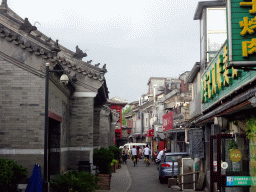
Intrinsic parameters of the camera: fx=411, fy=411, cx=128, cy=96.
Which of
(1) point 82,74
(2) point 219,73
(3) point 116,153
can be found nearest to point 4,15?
(1) point 82,74

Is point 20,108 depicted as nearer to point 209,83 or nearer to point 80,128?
point 209,83

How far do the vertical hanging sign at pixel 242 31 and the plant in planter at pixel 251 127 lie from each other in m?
2.75

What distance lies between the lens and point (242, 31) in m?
8.00

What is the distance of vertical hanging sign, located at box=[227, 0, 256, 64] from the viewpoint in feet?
25.9

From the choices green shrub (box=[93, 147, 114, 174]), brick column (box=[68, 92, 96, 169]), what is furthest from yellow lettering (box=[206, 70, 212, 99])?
brick column (box=[68, 92, 96, 169])

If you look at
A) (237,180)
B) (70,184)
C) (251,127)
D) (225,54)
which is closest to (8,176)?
(70,184)

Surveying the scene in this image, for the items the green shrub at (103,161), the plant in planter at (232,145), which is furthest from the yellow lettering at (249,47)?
the green shrub at (103,161)

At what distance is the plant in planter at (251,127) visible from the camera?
10.1m

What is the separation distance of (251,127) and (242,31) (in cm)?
317

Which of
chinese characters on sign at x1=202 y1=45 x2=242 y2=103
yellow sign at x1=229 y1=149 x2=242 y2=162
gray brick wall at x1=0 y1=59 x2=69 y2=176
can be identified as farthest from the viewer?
gray brick wall at x1=0 y1=59 x2=69 y2=176

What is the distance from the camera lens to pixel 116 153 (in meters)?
32.2

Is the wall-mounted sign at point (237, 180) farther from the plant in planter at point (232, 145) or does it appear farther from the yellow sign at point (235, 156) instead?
the plant in planter at point (232, 145)

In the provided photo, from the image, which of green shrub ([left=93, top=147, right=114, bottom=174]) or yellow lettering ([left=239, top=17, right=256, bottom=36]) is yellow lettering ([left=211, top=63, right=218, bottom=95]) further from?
green shrub ([left=93, top=147, right=114, bottom=174])

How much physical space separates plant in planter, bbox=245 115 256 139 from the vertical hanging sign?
275cm
